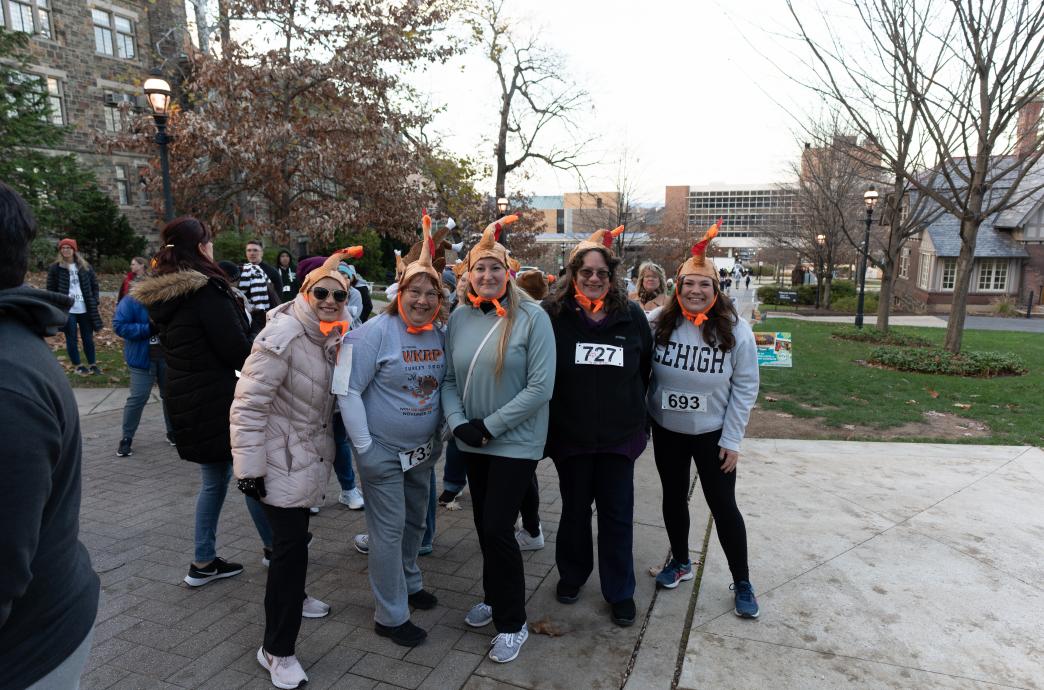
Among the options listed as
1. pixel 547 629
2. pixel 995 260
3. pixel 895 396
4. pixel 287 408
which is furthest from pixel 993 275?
pixel 287 408

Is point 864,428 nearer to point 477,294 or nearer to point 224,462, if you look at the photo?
point 477,294

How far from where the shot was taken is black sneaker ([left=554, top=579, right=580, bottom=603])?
12.1ft

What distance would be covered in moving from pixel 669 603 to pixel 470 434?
1653 millimetres

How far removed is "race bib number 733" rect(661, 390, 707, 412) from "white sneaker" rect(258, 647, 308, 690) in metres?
2.30

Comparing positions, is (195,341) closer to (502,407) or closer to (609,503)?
(502,407)

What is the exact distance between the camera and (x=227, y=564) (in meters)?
3.92

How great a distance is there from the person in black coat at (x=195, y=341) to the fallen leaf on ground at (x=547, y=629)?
5.68 feet

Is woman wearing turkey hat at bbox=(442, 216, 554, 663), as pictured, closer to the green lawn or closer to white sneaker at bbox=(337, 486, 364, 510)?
white sneaker at bbox=(337, 486, 364, 510)

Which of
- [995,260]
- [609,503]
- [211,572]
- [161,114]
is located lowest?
[211,572]

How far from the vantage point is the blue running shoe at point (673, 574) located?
382 cm

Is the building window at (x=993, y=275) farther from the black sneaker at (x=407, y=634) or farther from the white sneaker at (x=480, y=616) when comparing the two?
the black sneaker at (x=407, y=634)

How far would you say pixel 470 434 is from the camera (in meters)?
3.11

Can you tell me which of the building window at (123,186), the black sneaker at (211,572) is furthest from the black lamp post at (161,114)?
the building window at (123,186)

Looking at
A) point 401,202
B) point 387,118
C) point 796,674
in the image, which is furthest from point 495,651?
point 387,118
